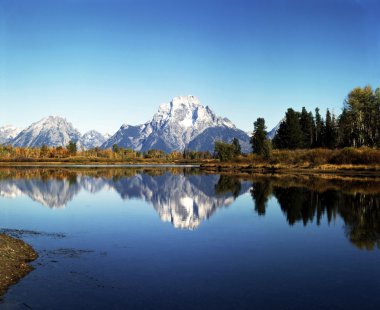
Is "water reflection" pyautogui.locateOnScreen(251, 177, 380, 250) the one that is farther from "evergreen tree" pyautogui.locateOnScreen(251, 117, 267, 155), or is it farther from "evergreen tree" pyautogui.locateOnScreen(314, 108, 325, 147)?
"evergreen tree" pyautogui.locateOnScreen(314, 108, 325, 147)

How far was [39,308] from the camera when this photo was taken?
1502 centimetres

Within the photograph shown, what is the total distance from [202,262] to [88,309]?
8.67 m

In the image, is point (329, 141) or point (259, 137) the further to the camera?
point (259, 137)

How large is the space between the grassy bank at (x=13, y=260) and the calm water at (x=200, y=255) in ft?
1.78

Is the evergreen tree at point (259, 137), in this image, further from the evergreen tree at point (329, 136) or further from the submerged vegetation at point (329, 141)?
the evergreen tree at point (329, 136)

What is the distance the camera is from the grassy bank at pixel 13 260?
1800cm

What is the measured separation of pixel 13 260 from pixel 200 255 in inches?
422

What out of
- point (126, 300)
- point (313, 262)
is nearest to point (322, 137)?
point (313, 262)

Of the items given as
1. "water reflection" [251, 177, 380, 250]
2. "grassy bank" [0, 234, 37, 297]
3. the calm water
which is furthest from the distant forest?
"grassy bank" [0, 234, 37, 297]

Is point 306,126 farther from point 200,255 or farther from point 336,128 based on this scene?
point 200,255

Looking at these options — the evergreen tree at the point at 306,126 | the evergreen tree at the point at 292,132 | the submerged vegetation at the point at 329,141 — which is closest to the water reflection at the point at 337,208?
the submerged vegetation at the point at 329,141

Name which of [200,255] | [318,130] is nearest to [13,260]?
[200,255]

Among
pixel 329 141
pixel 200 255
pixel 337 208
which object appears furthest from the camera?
pixel 329 141

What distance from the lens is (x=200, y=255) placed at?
23984mm
